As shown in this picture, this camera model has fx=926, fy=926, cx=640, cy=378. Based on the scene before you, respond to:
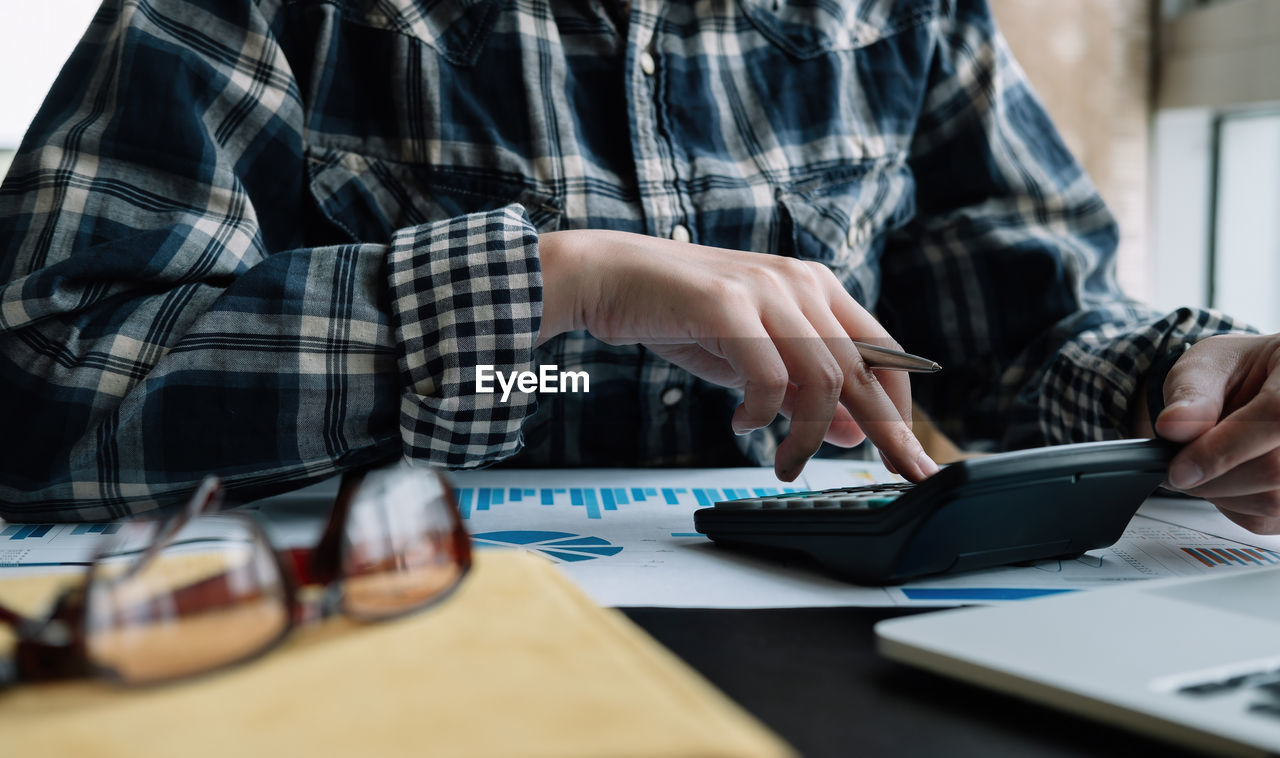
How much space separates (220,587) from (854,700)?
0.16 metres

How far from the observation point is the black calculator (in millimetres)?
344

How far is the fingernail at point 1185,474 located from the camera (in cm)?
41

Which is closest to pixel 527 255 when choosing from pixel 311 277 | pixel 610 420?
pixel 311 277

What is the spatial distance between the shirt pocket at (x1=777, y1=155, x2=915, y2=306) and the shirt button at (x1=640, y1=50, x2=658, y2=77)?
137mm

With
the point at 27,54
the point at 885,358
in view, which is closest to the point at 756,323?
the point at 885,358

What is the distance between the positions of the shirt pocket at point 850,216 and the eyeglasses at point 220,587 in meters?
0.53

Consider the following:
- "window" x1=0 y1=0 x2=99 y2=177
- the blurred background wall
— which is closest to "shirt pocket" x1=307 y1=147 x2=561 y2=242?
"window" x1=0 y1=0 x2=99 y2=177

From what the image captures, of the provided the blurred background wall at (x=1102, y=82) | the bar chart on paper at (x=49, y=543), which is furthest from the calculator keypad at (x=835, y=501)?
the blurred background wall at (x=1102, y=82)

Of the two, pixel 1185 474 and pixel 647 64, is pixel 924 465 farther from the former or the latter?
pixel 647 64

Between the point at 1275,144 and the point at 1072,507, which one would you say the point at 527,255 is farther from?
the point at 1275,144

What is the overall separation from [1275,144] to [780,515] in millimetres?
1191

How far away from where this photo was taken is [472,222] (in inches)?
19.1

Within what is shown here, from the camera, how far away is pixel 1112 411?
64cm

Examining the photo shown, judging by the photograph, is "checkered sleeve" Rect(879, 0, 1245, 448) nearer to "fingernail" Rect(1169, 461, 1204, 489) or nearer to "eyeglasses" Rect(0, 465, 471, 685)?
"fingernail" Rect(1169, 461, 1204, 489)
